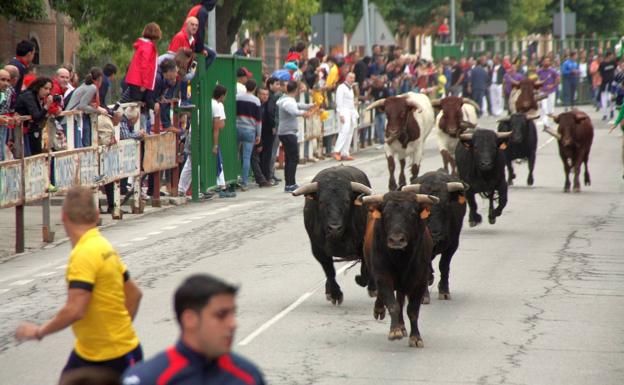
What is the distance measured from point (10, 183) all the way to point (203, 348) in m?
12.7

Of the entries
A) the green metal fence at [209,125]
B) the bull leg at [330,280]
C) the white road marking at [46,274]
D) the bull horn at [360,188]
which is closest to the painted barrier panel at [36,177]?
the white road marking at [46,274]

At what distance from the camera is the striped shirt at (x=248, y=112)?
26.1 m

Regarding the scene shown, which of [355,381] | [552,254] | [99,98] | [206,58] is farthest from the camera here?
[206,58]

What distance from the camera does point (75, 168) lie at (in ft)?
65.0

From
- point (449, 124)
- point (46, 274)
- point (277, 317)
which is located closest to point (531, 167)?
point (449, 124)

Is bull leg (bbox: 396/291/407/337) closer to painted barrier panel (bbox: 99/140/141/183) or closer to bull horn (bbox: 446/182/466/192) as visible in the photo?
bull horn (bbox: 446/182/466/192)

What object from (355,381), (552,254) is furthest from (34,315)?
(552,254)

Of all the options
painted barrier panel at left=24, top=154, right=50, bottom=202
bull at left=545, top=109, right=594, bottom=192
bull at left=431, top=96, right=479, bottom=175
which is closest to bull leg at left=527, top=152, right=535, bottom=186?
bull at left=545, top=109, right=594, bottom=192

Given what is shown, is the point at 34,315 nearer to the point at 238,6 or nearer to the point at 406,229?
the point at 406,229

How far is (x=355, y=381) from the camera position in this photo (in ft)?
33.6

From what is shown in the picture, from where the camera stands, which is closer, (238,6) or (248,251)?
(248,251)

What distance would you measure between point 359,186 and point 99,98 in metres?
8.77

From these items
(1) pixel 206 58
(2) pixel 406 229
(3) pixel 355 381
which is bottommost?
(3) pixel 355 381

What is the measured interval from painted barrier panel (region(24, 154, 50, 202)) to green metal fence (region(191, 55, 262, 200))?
5761 mm
